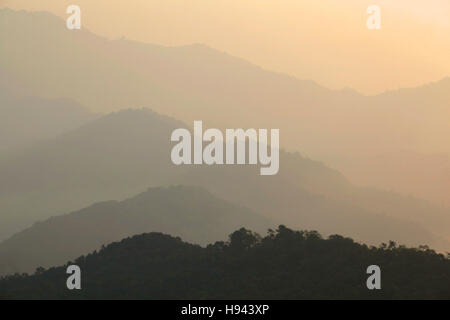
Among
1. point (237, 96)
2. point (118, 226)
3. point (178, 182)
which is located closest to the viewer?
point (118, 226)

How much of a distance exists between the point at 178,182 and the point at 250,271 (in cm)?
518

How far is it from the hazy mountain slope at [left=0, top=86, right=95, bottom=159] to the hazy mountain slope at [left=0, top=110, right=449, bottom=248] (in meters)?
0.54

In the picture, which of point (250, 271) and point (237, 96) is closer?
point (250, 271)

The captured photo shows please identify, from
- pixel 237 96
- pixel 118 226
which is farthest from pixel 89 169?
pixel 237 96

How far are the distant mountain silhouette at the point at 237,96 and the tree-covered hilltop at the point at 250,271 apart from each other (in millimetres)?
4059

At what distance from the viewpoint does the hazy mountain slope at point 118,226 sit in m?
14.8

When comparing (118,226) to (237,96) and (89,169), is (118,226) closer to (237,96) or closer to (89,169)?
(89,169)

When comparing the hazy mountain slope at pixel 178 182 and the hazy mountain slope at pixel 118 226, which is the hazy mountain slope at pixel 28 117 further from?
the hazy mountain slope at pixel 118 226

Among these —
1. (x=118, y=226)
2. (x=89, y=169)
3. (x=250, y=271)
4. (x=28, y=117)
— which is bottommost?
(x=250, y=271)

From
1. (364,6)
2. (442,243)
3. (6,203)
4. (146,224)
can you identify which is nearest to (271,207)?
(146,224)

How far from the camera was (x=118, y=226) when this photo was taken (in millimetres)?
15156

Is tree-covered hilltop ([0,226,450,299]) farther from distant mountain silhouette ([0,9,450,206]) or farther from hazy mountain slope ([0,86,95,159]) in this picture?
hazy mountain slope ([0,86,95,159])

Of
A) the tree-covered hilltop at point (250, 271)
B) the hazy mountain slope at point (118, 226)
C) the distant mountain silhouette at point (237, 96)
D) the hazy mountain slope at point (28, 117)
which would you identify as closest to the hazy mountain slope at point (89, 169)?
the hazy mountain slope at point (118, 226)

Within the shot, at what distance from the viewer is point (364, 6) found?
48.1 ft
